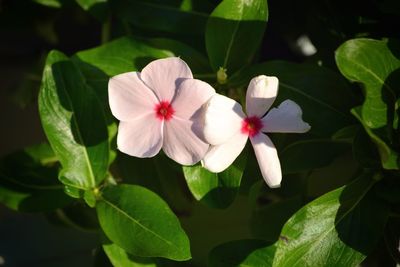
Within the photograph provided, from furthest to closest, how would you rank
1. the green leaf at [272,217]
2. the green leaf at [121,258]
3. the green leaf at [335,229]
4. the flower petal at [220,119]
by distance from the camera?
the green leaf at [272,217] < the green leaf at [121,258] < the green leaf at [335,229] < the flower petal at [220,119]

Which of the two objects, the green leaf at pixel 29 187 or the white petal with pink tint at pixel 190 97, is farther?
the green leaf at pixel 29 187

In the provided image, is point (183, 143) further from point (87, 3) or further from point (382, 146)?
point (87, 3)

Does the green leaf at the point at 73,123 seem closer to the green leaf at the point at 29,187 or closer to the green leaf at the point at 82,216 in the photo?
the green leaf at the point at 29,187

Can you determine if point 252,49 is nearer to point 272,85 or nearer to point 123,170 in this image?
point 272,85

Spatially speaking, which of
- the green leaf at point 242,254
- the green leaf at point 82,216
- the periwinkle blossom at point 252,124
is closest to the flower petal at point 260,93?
the periwinkle blossom at point 252,124

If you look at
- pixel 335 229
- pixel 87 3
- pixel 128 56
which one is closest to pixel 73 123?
pixel 128 56

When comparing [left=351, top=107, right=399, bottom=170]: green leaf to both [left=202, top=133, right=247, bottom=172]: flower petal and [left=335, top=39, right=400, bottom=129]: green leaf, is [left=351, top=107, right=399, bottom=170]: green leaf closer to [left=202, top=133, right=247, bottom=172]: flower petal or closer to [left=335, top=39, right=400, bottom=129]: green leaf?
[left=335, top=39, right=400, bottom=129]: green leaf

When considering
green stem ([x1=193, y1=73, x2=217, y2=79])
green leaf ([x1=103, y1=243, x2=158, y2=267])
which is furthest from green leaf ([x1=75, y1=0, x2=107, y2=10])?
green leaf ([x1=103, y1=243, x2=158, y2=267])
